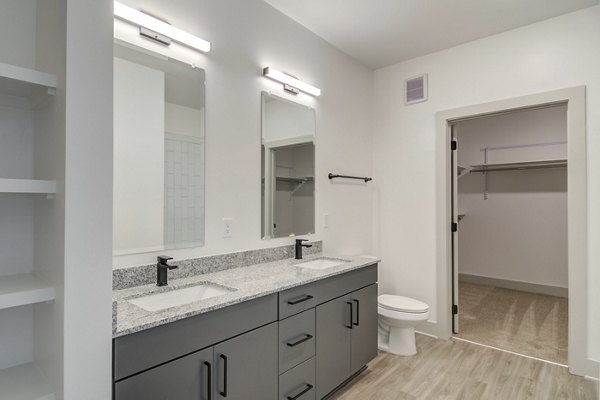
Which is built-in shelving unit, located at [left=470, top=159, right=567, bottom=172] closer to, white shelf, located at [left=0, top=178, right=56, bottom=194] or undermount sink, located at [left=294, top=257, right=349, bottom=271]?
undermount sink, located at [left=294, top=257, right=349, bottom=271]

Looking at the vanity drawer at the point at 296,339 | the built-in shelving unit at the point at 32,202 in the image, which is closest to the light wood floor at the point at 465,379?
the vanity drawer at the point at 296,339

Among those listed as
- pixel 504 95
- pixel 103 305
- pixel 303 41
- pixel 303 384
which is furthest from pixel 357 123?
pixel 103 305

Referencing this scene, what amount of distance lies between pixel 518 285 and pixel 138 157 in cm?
489

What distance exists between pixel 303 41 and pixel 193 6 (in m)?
1.00

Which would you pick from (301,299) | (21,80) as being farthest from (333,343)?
(21,80)

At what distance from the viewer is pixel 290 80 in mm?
2496

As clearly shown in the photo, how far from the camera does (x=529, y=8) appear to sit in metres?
2.44

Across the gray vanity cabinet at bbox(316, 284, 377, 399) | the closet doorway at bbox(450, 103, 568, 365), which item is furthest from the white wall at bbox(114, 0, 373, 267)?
the closet doorway at bbox(450, 103, 568, 365)

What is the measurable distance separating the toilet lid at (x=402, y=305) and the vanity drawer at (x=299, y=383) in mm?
1064

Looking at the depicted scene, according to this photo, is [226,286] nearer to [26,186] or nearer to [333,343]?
[333,343]

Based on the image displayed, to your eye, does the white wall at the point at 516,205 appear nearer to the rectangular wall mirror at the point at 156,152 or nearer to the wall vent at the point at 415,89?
the wall vent at the point at 415,89

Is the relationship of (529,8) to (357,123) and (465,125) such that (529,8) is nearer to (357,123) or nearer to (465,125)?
(357,123)

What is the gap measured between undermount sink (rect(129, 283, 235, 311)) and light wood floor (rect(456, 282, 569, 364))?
2.49 metres

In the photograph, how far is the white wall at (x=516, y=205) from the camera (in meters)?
4.23
